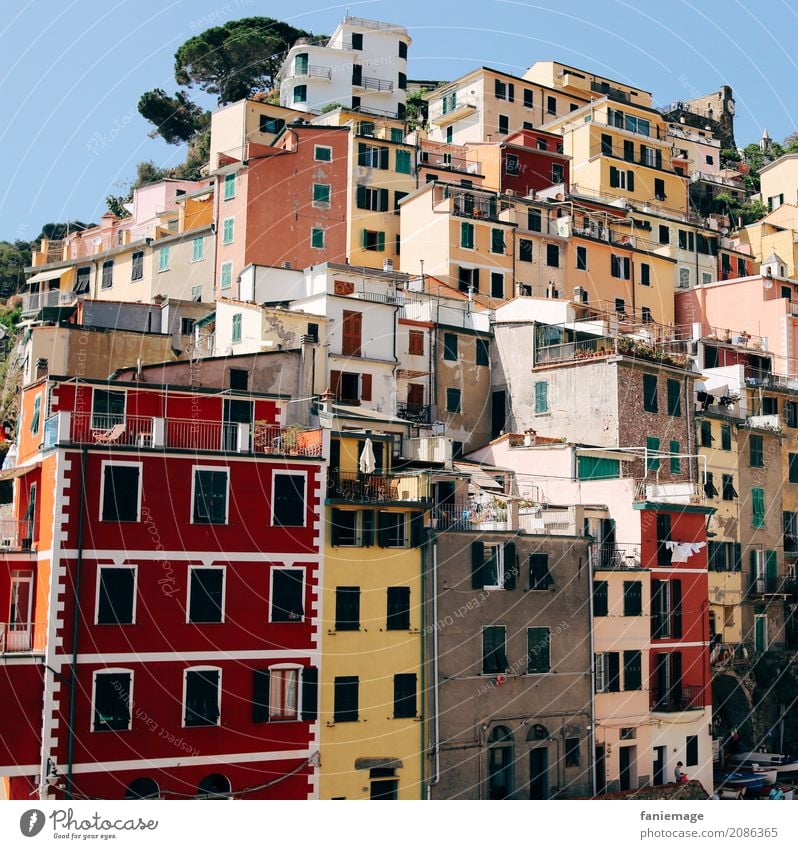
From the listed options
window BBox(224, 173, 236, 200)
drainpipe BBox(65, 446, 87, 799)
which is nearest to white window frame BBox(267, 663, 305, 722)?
drainpipe BBox(65, 446, 87, 799)

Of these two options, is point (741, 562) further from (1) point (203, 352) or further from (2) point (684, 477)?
(1) point (203, 352)

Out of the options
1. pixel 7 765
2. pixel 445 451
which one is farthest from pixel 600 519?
pixel 7 765

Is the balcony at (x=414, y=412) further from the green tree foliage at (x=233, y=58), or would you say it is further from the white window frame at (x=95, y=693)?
the green tree foliage at (x=233, y=58)

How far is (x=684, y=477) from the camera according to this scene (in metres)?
61.6

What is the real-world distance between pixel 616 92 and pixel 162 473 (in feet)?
273

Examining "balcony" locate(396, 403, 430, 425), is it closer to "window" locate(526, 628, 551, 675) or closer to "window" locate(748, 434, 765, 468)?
"window" locate(526, 628, 551, 675)

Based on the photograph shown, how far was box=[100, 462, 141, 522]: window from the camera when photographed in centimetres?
4100

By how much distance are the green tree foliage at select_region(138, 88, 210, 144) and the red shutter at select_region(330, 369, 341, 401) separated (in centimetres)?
6478

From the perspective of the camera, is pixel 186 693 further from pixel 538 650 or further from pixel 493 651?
pixel 538 650

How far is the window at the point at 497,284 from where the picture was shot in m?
74.8

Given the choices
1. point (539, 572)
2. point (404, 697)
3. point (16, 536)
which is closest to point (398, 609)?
point (404, 697)

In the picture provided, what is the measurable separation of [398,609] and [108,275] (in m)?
43.1

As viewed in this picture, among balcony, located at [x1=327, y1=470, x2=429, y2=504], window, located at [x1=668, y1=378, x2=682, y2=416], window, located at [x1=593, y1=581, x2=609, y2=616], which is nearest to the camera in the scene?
balcony, located at [x1=327, y1=470, x2=429, y2=504]

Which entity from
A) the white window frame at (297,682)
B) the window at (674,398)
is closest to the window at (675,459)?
the window at (674,398)
